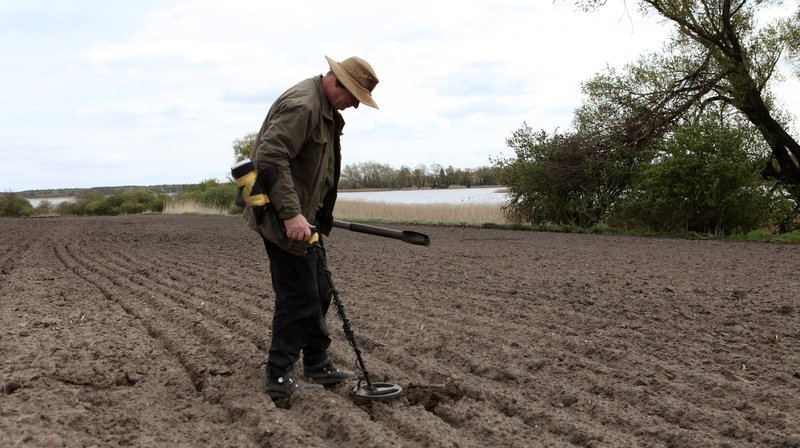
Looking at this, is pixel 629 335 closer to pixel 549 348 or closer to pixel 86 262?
pixel 549 348

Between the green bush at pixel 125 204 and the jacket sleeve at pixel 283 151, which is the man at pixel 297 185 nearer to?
the jacket sleeve at pixel 283 151

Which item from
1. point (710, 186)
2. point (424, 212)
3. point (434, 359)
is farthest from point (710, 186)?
point (434, 359)

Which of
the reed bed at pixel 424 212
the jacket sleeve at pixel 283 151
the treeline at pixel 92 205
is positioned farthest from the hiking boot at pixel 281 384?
the treeline at pixel 92 205

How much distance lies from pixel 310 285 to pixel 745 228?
16.9 metres

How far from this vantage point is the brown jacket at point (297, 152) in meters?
4.36

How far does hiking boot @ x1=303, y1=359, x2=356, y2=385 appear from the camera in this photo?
16.1 ft

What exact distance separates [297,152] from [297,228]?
0.50 meters

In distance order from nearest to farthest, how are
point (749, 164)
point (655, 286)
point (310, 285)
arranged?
point (310, 285), point (655, 286), point (749, 164)

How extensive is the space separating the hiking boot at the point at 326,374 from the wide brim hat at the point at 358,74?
5.89ft

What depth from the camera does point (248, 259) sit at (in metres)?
13.5

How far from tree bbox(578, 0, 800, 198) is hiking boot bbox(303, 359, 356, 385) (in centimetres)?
1826

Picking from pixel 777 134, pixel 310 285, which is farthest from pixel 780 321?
pixel 777 134

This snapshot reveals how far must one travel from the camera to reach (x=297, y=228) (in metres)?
4.35

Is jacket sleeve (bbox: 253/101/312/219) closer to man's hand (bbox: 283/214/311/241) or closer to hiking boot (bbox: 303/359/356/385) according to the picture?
man's hand (bbox: 283/214/311/241)
